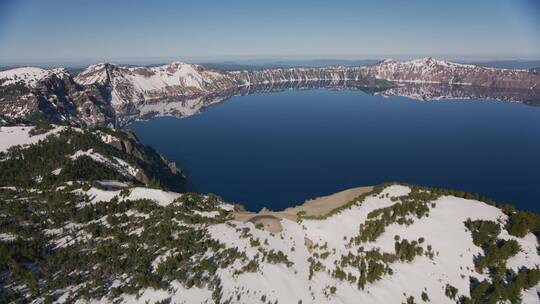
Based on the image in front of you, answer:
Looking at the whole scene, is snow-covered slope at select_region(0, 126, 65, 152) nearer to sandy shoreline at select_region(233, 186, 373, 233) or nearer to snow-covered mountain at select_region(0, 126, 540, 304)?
snow-covered mountain at select_region(0, 126, 540, 304)

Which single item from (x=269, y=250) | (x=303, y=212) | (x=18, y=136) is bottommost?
(x=269, y=250)

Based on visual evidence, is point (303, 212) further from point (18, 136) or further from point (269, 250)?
point (18, 136)

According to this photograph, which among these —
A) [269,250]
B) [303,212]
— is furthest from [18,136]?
[269,250]

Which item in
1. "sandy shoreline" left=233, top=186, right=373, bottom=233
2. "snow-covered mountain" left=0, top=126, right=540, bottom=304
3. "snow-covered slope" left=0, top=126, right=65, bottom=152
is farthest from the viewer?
"snow-covered slope" left=0, top=126, right=65, bottom=152

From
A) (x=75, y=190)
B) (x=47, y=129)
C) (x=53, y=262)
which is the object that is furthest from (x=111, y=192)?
(x=47, y=129)

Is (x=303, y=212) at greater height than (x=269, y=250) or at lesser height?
greater

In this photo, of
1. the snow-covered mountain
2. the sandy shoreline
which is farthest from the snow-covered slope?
the sandy shoreline

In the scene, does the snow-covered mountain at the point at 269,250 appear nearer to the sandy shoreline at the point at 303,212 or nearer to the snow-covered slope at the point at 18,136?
the sandy shoreline at the point at 303,212

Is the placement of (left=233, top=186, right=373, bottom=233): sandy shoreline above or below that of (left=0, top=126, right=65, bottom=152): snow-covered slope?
below

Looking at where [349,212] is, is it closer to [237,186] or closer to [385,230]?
[385,230]
